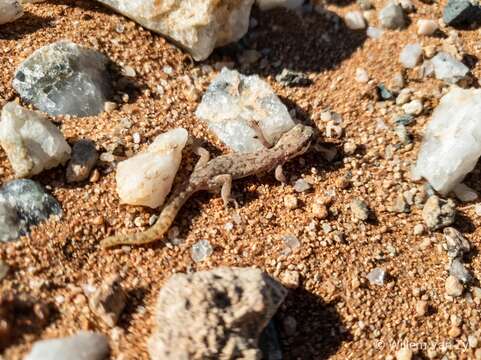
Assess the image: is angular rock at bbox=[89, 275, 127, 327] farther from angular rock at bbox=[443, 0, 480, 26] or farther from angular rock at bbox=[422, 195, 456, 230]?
angular rock at bbox=[443, 0, 480, 26]

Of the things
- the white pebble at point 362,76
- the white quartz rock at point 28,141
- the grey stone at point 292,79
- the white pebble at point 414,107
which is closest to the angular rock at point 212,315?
the white quartz rock at point 28,141

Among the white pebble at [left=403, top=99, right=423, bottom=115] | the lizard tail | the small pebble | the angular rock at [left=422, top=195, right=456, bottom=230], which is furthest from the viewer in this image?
the white pebble at [left=403, top=99, right=423, bottom=115]

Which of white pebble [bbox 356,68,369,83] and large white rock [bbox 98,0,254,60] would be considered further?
white pebble [bbox 356,68,369,83]

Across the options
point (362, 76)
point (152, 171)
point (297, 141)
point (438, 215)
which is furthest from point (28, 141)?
point (438, 215)

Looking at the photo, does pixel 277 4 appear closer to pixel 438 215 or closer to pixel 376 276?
pixel 438 215

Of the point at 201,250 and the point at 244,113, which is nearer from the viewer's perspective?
the point at 201,250

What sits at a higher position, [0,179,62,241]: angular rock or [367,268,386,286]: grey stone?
[0,179,62,241]: angular rock

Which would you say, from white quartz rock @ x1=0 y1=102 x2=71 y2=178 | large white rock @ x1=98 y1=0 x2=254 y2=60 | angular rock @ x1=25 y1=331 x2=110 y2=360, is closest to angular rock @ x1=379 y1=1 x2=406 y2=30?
large white rock @ x1=98 y1=0 x2=254 y2=60
